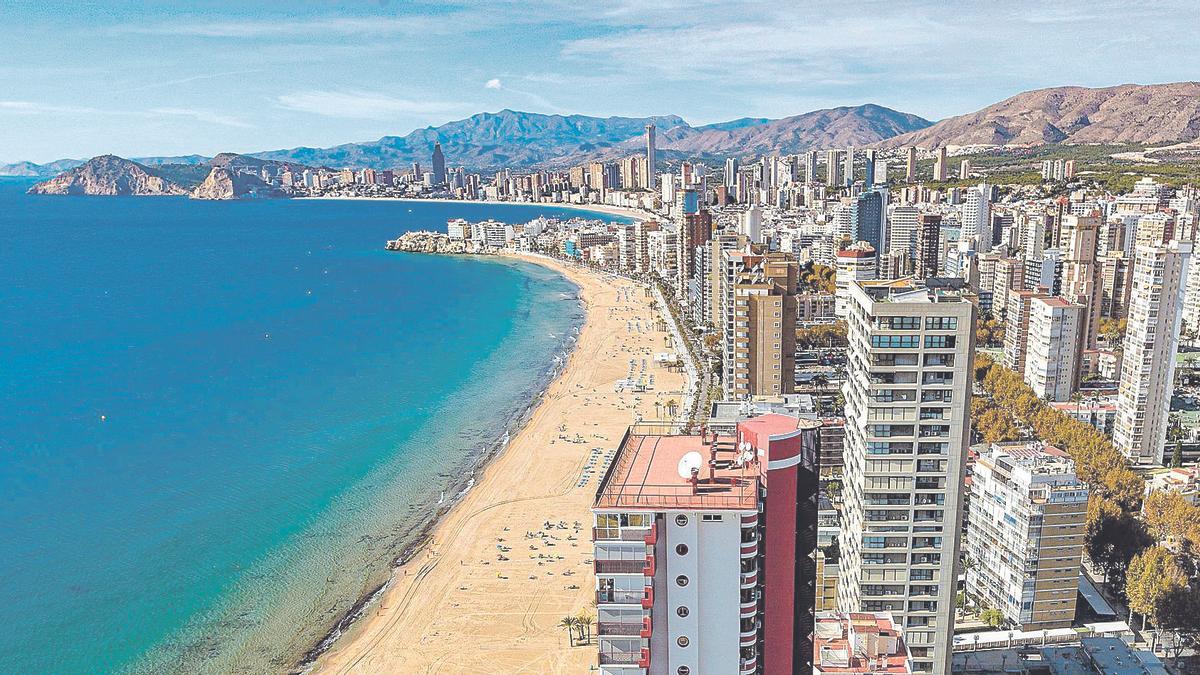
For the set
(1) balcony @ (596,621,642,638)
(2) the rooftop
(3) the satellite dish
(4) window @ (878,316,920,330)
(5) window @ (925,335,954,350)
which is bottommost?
(1) balcony @ (596,621,642,638)

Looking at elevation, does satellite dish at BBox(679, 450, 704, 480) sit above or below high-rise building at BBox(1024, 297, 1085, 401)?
above

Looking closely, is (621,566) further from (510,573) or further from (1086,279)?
(1086,279)

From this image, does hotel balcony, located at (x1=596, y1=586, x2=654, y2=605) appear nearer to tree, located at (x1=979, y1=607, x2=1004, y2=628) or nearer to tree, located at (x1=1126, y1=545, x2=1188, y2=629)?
tree, located at (x1=979, y1=607, x2=1004, y2=628)

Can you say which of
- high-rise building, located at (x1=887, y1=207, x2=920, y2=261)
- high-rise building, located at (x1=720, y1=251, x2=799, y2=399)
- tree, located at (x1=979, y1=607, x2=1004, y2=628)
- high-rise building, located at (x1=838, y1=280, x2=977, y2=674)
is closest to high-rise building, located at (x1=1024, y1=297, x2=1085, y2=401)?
high-rise building, located at (x1=720, y1=251, x2=799, y2=399)

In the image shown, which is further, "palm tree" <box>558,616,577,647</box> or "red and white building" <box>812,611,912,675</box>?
"palm tree" <box>558,616,577,647</box>

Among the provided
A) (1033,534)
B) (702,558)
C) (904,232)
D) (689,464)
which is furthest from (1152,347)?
(904,232)
